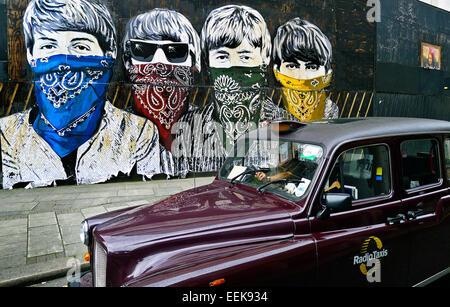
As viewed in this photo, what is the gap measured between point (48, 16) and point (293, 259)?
9.52m

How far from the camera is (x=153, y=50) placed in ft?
31.4

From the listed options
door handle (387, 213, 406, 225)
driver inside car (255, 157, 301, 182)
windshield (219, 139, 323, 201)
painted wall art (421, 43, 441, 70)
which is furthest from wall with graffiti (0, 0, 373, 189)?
door handle (387, 213, 406, 225)

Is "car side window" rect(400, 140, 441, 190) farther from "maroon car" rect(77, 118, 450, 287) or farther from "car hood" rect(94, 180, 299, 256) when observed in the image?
"car hood" rect(94, 180, 299, 256)

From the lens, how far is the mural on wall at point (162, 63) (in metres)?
9.48

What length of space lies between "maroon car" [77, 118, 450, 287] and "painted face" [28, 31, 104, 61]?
753cm

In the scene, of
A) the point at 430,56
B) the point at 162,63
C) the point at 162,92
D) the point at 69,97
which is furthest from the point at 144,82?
the point at 430,56

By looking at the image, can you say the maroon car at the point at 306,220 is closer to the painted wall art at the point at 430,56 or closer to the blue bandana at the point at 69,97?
the blue bandana at the point at 69,97

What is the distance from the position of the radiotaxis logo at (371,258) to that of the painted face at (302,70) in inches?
395

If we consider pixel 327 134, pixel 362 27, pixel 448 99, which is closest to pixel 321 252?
pixel 327 134

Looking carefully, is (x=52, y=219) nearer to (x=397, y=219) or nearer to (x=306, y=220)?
(x=306, y=220)

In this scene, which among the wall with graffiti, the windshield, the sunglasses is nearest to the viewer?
the windshield

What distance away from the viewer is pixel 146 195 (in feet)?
26.0

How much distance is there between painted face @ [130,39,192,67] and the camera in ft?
31.1
